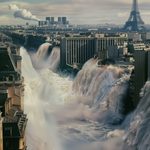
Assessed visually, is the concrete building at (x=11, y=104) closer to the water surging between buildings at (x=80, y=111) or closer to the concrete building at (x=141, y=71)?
the water surging between buildings at (x=80, y=111)

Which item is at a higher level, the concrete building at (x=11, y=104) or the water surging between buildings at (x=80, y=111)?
A: the concrete building at (x=11, y=104)

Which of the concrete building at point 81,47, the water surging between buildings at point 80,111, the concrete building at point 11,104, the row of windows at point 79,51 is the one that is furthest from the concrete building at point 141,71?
the row of windows at point 79,51

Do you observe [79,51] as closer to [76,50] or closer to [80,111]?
[76,50]

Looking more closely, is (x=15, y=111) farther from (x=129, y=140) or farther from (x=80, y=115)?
(x=80, y=115)

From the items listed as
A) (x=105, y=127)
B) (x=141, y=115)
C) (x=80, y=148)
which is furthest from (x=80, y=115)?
(x=80, y=148)

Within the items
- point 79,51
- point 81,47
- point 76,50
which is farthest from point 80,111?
point 81,47

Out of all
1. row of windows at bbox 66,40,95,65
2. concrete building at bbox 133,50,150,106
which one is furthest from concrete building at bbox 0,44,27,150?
row of windows at bbox 66,40,95,65

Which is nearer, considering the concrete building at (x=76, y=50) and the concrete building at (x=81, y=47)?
the concrete building at (x=81, y=47)

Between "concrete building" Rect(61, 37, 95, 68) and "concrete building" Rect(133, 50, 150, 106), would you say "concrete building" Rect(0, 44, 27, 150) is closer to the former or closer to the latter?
"concrete building" Rect(133, 50, 150, 106)
